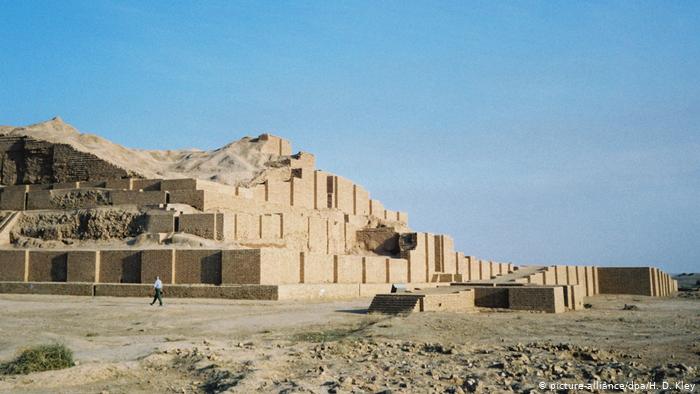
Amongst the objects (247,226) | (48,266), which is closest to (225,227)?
(247,226)

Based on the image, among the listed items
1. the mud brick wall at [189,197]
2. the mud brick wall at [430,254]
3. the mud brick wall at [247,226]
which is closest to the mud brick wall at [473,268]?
the mud brick wall at [430,254]

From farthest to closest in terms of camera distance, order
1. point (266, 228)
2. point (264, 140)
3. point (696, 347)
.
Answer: point (264, 140) → point (266, 228) → point (696, 347)

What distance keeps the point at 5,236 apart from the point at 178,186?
21.3 feet

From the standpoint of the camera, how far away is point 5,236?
2359 cm

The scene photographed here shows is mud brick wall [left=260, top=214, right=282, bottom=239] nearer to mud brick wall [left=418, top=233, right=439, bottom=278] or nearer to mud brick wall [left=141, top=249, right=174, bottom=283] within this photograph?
mud brick wall [left=141, top=249, right=174, bottom=283]

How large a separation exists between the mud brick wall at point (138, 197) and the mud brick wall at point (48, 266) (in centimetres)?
367

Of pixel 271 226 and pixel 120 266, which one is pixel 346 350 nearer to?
pixel 120 266

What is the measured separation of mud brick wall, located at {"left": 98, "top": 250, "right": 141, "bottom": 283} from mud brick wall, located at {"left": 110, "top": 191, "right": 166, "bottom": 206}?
3.72m

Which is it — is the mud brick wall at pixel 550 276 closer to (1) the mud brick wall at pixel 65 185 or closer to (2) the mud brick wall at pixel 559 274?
(2) the mud brick wall at pixel 559 274

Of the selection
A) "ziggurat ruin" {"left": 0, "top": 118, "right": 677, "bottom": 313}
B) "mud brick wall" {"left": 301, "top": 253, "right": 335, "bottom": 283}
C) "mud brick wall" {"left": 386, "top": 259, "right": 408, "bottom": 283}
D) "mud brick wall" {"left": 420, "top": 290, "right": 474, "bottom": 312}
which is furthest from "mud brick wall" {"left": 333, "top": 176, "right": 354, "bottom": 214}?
"mud brick wall" {"left": 420, "top": 290, "right": 474, "bottom": 312}

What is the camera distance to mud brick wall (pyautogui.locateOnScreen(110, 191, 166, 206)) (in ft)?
76.4

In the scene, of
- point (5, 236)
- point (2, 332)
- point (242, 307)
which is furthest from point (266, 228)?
point (2, 332)

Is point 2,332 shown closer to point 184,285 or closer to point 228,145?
point 184,285

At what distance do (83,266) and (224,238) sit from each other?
433 centimetres
